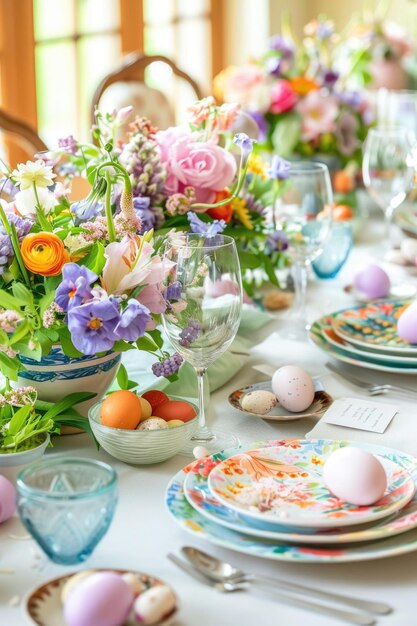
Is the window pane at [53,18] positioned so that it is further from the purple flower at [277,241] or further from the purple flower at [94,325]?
the purple flower at [94,325]

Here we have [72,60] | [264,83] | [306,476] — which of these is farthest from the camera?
[72,60]

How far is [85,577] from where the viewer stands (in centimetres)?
69

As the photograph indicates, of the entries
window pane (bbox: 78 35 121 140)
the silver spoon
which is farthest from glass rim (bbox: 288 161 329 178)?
window pane (bbox: 78 35 121 140)

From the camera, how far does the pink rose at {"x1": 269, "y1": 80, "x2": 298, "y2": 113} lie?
84.8 inches

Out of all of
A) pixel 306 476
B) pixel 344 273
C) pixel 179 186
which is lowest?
pixel 344 273

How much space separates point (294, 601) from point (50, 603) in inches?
7.2

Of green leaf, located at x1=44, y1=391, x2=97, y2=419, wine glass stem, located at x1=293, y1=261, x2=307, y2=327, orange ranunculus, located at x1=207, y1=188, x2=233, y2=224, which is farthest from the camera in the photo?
wine glass stem, located at x1=293, y1=261, x2=307, y2=327

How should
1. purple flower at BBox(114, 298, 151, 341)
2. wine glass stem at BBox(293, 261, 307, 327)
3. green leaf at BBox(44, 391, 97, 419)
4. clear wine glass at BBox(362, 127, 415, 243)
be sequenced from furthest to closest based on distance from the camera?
1. clear wine glass at BBox(362, 127, 415, 243)
2. wine glass stem at BBox(293, 261, 307, 327)
3. green leaf at BBox(44, 391, 97, 419)
4. purple flower at BBox(114, 298, 151, 341)

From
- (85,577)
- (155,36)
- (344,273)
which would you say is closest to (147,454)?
(85,577)

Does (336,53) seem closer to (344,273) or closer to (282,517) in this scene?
(344,273)

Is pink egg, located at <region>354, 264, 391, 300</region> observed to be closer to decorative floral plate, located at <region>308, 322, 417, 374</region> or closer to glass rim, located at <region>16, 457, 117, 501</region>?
decorative floral plate, located at <region>308, 322, 417, 374</region>

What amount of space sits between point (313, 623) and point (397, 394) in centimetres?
52

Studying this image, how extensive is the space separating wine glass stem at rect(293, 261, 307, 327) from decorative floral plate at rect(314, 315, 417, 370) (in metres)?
0.10

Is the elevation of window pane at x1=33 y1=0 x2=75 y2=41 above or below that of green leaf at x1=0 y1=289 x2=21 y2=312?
above
